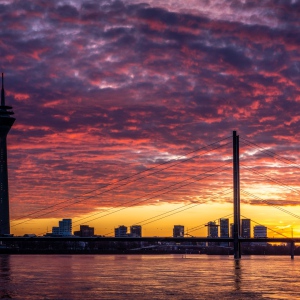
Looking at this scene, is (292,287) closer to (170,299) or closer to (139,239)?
(170,299)

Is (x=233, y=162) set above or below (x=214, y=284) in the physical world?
above

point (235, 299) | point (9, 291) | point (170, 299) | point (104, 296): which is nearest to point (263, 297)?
point (235, 299)

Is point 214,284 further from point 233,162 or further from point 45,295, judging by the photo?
point 233,162

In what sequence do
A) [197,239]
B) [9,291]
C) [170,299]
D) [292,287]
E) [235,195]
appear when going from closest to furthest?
[170,299], [9,291], [292,287], [235,195], [197,239]

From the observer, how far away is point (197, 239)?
349 ft

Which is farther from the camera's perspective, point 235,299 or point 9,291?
point 9,291

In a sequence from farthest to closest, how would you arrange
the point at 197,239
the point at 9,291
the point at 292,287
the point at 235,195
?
the point at 197,239 < the point at 235,195 < the point at 292,287 < the point at 9,291

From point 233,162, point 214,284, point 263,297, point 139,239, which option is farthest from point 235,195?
point 263,297

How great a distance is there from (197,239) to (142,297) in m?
70.9

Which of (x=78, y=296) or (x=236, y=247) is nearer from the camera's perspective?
(x=78, y=296)

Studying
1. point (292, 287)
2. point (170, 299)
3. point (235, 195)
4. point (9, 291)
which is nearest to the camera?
point (170, 299)

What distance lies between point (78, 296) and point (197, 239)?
234 ft

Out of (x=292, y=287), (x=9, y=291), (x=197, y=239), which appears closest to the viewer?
(x=9, y=291)

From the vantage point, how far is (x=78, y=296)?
36.3 m
